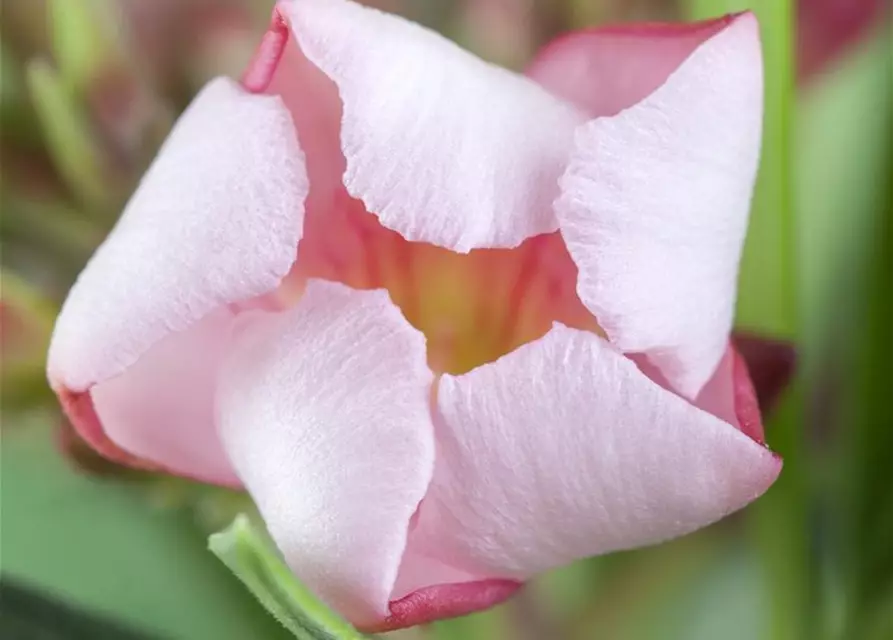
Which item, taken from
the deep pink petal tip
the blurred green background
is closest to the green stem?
the blurred green background

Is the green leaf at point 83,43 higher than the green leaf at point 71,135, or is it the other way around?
the green leaf at point 83,43

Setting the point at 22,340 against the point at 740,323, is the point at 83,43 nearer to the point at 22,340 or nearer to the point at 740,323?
the point at 22,340

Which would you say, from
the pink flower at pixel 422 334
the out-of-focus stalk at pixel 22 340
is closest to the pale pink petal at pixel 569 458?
the pink flower at pixel 422 334

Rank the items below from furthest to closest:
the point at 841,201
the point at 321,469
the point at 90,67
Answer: the point at 841,201 < the point at 90,67 < the point at 321,469

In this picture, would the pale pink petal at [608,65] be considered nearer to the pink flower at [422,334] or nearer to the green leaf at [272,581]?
the pink flower at [422,334]

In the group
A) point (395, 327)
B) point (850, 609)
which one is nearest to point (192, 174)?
point (395, 327)

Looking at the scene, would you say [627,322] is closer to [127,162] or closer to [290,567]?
[290,567]
